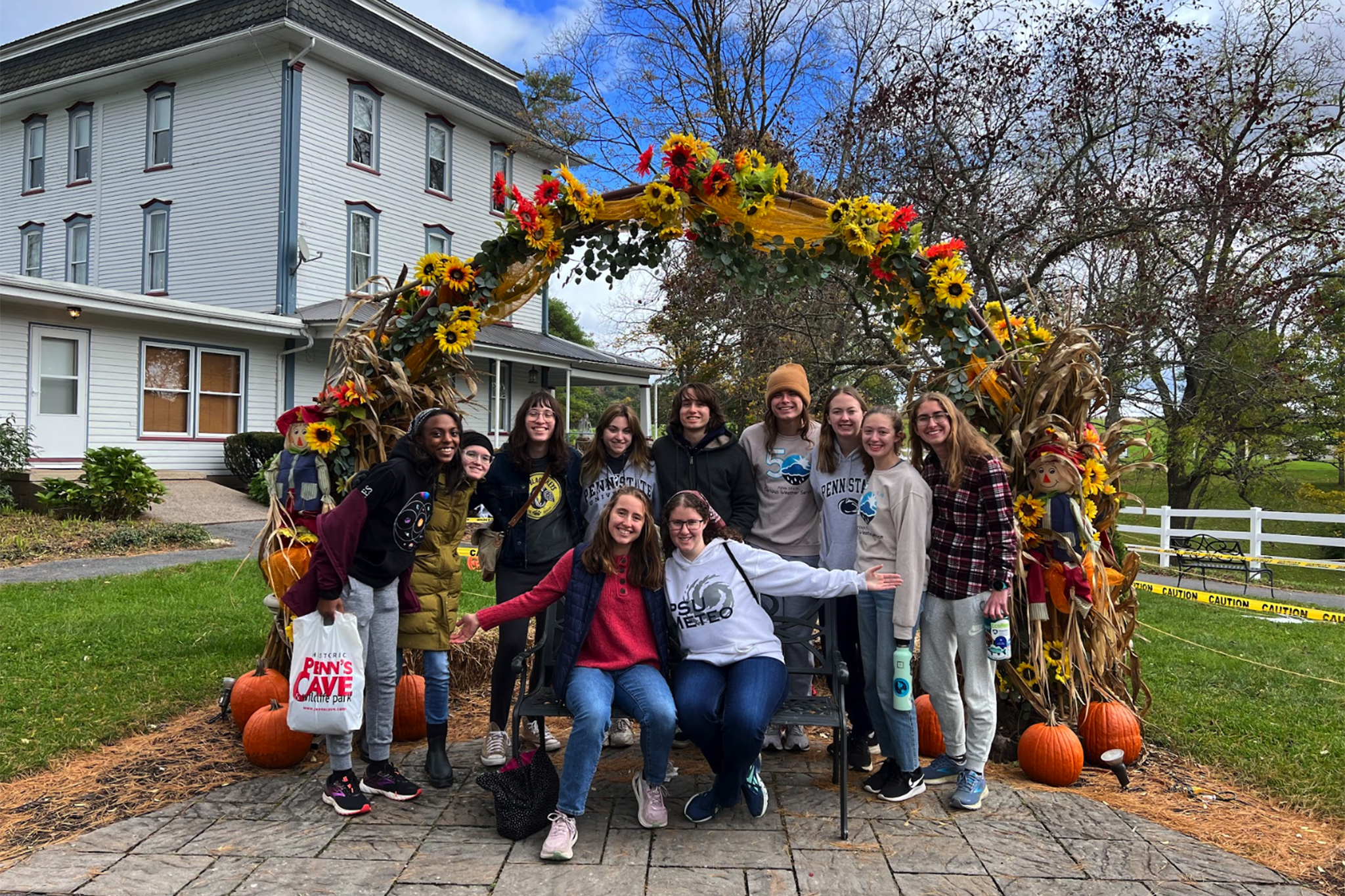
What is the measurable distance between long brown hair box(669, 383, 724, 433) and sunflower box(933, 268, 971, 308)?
1.29 m

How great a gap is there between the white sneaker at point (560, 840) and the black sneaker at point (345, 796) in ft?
2.75

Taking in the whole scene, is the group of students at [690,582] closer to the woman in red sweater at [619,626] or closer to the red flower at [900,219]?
the woman in red sweater at [619,626]

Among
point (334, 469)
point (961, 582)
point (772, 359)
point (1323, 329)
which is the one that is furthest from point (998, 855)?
point (1323, 329)

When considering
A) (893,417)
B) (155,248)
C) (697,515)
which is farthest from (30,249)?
(893,417)

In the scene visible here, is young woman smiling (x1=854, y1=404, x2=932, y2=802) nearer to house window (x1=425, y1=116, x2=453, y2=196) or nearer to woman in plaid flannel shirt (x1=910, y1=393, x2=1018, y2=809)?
woman in plaid flannel shirt (x1=910, y1=393, x2=1018, y2=809)

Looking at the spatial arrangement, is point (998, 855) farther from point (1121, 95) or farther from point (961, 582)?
point (1121, 95)

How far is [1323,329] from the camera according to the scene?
49.2 ft

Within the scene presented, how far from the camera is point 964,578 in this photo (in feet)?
11.9

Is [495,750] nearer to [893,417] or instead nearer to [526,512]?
[526,512]

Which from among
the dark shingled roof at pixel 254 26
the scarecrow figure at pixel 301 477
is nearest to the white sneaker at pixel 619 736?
the scarecrow figure at pixel 301 477

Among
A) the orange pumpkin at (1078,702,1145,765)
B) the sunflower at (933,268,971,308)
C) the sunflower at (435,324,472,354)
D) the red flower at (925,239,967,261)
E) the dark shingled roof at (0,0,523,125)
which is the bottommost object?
the orange pumpkin at (1078,702,1145,765)

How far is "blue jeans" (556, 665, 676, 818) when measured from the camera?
10.7 ft

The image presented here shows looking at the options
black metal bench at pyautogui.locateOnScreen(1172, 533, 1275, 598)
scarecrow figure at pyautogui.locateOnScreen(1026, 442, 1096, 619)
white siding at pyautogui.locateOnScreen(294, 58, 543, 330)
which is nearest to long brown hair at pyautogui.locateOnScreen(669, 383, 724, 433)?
scarecrow figure at pyautogui.locateOnScreen(1026, 442, 1096, 619)

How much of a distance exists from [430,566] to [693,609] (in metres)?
1.25
